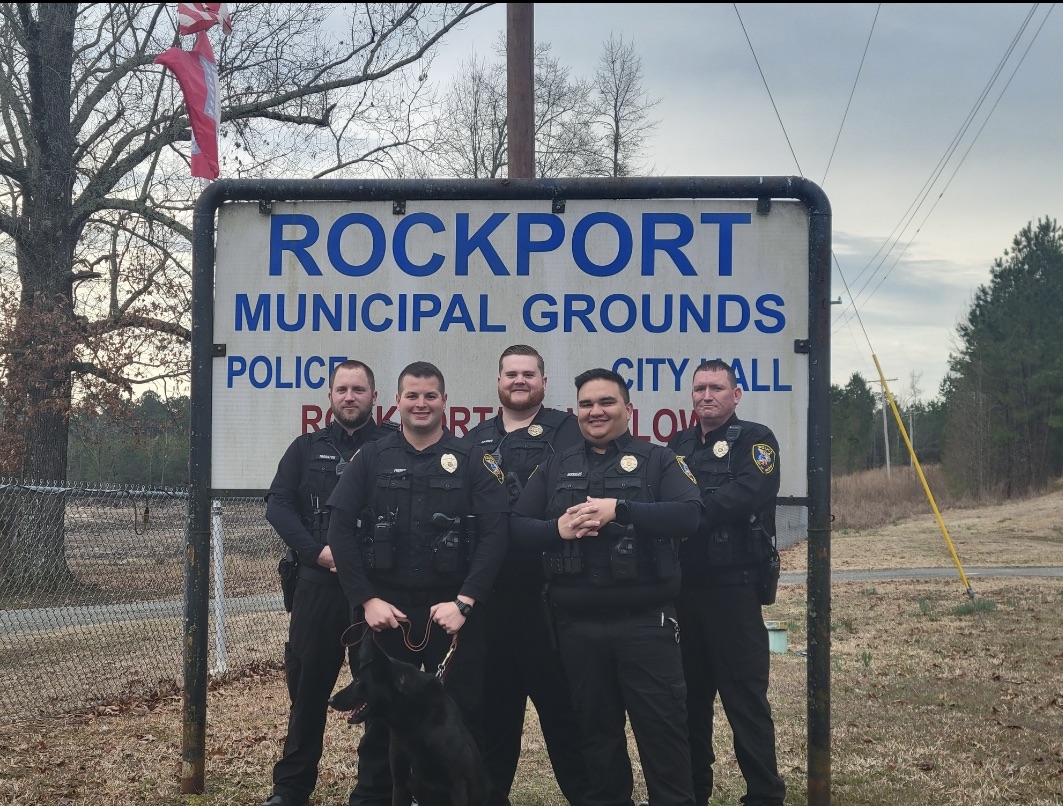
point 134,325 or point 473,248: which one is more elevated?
point 134,325

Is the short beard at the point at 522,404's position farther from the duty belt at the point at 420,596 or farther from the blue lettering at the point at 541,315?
the duty belt at the point at 420,596

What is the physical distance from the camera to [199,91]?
14.3 meters

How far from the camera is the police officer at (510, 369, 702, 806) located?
4.37 metres

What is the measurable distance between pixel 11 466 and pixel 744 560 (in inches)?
659

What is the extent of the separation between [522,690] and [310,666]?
1.01 meters

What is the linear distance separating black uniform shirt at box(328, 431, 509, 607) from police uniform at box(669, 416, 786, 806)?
1.01 m

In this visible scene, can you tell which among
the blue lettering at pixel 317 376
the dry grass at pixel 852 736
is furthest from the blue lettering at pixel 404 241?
the dry grass at pixel 852 736

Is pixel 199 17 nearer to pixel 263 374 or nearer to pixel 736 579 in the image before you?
pixel 263 374

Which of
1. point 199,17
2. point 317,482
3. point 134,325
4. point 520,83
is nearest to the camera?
point 317,482

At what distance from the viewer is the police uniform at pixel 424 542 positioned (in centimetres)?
450

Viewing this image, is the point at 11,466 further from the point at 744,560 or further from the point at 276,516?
the point at 744,560

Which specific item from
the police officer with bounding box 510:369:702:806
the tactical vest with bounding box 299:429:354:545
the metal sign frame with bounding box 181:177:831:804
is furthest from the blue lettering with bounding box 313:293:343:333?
the police officer with bounding box 510:369:702:806

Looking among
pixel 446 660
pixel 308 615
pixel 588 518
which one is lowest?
pixel 446 660

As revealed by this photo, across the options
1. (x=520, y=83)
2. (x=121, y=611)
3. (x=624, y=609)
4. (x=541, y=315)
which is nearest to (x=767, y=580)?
(x=624, y=609)
